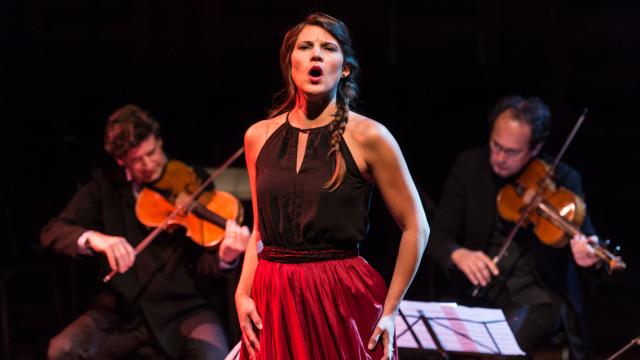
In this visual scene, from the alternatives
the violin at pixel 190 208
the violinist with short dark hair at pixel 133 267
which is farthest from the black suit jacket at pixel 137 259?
the violin at pixel 190 208

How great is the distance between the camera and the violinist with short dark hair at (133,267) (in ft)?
10.6

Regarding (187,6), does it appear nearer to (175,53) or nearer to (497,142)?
(175,53)

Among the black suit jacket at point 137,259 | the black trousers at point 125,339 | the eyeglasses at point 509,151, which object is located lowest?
the black trousers at point 125,339

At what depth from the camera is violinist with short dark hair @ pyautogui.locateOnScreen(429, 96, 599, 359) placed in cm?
342

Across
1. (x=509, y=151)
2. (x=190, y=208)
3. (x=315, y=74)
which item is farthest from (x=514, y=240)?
(x=315, y=74)

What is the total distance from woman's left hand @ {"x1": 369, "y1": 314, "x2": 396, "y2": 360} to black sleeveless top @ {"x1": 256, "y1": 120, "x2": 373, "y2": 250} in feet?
0.66

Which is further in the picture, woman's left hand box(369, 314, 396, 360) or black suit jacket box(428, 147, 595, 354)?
black suit jacket box(428, 147, 595, 354)

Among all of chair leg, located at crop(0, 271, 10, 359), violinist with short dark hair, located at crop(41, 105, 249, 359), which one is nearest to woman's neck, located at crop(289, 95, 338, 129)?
violinist with short dark hair, located at crop(41, 105, 249, 359)

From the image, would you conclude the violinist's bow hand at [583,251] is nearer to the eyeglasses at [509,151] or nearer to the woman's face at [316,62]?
the eyeglasses at [509,151]

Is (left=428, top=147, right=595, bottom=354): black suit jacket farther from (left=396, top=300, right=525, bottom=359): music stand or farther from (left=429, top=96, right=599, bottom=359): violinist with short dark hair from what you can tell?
(left=396, top=300, right=525, bottom=359): music stand

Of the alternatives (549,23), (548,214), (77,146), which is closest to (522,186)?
(548,214)

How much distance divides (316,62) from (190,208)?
137cm

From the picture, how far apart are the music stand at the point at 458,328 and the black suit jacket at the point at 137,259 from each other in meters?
0.89

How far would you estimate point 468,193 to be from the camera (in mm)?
3586
